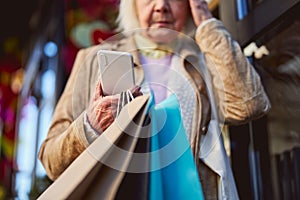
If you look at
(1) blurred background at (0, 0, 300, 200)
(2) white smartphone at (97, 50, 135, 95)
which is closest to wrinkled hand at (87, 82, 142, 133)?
(2) white smartphone at (97, 50, 135, 95)

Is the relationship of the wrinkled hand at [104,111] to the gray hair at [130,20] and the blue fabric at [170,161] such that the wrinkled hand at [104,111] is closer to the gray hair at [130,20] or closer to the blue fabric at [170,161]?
the blue fabric at [170,161]

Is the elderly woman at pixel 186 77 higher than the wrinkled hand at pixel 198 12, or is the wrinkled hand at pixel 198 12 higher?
the wrinkled hand at pixel 198 12

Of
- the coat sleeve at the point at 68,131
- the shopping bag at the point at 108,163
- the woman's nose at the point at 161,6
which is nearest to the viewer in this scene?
the shopping bag at the point at 108,163

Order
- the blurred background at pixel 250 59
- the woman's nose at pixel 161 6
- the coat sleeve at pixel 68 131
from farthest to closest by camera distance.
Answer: the blurred background at pixel 250 59 → the woman's nose at pixel 161 6 → the coat sleeve at pixel 68 131

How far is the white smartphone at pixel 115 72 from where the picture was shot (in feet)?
2.03

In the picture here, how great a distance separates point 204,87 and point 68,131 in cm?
20

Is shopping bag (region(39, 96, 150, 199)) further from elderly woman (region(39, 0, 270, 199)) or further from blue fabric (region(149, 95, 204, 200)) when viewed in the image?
elderly woman (region(39, 0, 270, 199))

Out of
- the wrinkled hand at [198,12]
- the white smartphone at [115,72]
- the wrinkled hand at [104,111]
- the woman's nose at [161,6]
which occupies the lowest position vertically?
the wrinkled hand at [104,111]

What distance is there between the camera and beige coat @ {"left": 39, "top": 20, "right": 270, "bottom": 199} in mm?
719

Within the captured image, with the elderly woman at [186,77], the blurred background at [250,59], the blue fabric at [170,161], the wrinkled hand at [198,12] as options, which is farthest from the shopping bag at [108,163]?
the blurred background at [250,59]

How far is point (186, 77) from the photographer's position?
0.73m

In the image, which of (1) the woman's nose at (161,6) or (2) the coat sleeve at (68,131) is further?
(1) the woman's nose at (161,6)

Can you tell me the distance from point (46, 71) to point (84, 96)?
4.64ft

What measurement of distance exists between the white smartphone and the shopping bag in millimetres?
54
